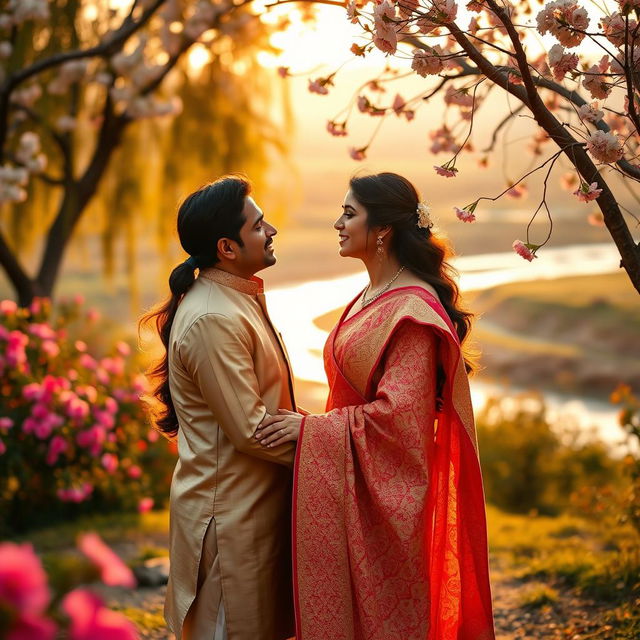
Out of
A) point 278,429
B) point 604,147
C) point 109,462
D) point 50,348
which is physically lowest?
point 109,462

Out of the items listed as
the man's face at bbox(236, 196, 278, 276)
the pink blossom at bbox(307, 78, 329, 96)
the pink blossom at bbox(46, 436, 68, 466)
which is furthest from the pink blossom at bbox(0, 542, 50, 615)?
the pink blossom at bbox(46, 436, 68, 466)

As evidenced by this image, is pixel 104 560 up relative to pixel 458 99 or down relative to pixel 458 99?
down

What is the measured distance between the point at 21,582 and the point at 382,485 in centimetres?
163

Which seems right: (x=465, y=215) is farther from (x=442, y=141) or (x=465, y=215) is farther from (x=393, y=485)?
(x=442, y=141)

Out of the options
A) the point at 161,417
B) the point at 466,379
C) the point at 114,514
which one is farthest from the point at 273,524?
the point at 114,514

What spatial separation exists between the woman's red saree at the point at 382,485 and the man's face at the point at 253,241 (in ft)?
1.24

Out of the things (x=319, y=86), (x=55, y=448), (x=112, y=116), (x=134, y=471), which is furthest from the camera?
(x=112, y=116)

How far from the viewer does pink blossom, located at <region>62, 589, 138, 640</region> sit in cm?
79

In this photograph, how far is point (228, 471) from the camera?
228 cm

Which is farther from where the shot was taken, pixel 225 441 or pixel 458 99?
pixel 458 99

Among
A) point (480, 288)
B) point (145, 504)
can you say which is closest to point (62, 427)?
point (145, 504)

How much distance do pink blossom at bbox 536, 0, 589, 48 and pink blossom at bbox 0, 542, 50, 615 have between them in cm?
193

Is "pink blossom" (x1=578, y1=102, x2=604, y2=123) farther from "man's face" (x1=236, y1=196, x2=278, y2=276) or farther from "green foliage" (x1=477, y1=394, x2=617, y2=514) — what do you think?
"green foliage" (x1=477, y1=394, x2=617, y2=514)

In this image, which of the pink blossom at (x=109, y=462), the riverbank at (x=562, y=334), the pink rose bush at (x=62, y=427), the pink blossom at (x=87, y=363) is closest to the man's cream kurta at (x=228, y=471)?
the pink rose bush at (x=62, y=427)
